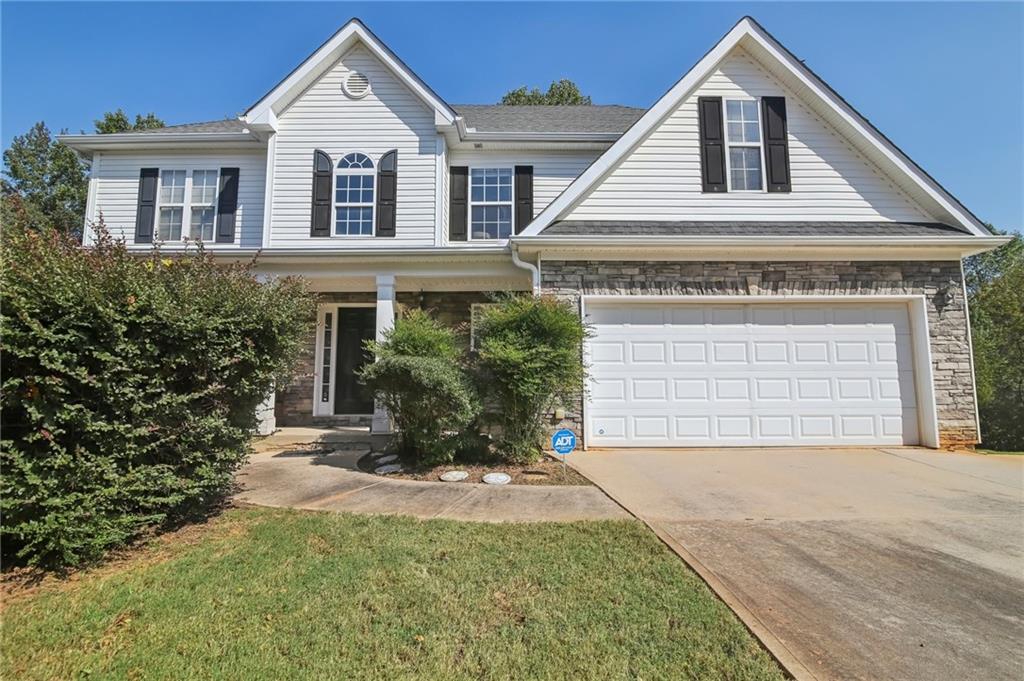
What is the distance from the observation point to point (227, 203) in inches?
412

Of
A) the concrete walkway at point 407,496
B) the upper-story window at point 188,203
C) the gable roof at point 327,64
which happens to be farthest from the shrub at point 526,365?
the upper-story window at point 188,203

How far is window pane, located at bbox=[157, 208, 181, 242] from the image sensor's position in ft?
34.5

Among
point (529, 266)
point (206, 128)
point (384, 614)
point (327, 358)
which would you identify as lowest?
point (384, 614)

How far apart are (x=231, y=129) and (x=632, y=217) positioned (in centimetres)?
987

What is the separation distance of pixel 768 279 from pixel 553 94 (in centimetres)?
2160

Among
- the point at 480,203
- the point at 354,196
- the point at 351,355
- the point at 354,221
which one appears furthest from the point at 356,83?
the point at 351,355

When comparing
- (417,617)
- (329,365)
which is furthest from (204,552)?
(329,365)

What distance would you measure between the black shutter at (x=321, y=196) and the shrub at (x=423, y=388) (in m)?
4.65

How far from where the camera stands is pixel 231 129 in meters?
11.2

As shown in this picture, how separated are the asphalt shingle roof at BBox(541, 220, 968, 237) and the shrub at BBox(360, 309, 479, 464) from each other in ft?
9.71

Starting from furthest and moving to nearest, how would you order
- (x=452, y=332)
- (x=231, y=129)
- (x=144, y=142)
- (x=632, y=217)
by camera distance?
(x=231, y=129), (x=144, y=142), (x=632, y=217), (x=452, y=332)

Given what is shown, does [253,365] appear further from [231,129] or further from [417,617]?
[231,129]

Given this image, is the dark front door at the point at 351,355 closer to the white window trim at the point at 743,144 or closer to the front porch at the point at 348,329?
the front porch at the point at 348,329

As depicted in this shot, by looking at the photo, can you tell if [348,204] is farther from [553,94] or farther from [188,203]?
[553,94]
